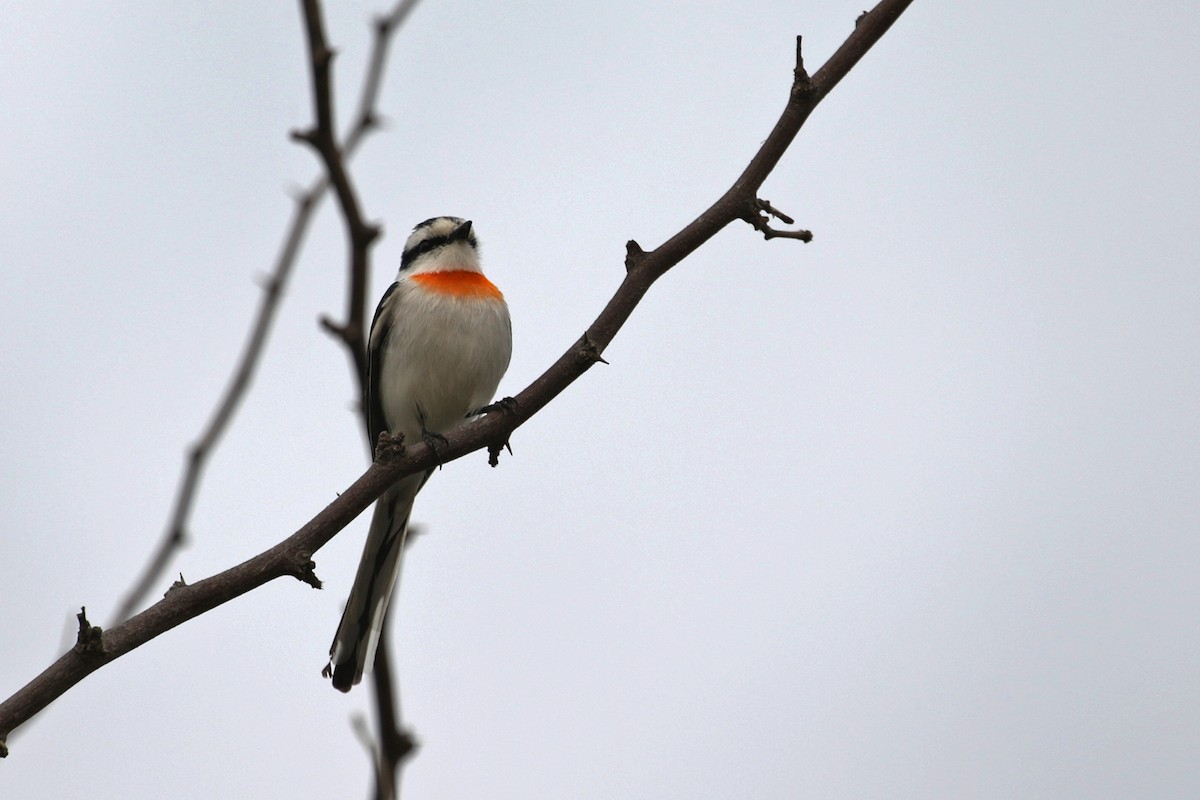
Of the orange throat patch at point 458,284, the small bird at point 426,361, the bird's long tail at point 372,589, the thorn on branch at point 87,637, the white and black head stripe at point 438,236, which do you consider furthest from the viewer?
the white and black head stripe at point 438,236

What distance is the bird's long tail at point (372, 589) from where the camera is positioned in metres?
5.16

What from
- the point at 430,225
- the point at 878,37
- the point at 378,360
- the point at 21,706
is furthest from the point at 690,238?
the point at 430,225

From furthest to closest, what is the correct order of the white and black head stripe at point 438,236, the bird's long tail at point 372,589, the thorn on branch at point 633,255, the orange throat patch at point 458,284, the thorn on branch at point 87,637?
the white and black head stripe at point 438,236 < the orange throat patch at point 458,284 < the bird's long tail at point 372,589 < the thorn on branch at point 633,255 < the thorn on branch at point 87,637

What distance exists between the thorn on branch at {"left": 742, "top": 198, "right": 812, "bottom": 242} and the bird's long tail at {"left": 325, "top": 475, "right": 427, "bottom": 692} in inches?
82.8

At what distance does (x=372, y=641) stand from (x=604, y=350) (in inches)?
94.0

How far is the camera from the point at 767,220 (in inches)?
138

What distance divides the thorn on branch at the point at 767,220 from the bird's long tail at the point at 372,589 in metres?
2.10

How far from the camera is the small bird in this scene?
6.55 meters

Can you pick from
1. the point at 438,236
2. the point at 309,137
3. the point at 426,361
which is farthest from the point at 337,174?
the point at 438,236

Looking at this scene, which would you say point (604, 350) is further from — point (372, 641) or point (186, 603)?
point (372, 641)

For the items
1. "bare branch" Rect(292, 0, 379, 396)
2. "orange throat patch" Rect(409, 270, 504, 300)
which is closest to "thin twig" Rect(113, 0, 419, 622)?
"bare branch" Rect(292, 0, 379, 396)

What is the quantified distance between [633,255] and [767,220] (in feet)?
1.36

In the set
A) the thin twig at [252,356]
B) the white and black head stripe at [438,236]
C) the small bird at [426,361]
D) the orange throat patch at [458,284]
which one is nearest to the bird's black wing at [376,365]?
the small bird at [426,361]

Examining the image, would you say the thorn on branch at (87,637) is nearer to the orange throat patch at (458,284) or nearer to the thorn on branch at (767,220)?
the thorn on branch at (767,220)
